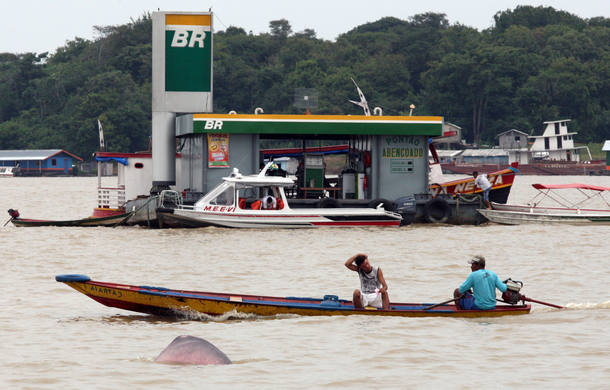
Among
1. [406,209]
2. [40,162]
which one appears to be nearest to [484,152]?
[40,162]

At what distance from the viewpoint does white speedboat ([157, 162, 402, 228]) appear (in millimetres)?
32688

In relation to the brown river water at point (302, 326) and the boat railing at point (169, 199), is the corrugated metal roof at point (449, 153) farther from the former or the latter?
the brown river water at point (302, 326)

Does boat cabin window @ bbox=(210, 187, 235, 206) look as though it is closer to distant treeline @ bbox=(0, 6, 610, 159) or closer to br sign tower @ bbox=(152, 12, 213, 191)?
br sign tower @ bbox=(152, 12, 213, 191)

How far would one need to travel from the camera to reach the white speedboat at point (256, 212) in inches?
1287

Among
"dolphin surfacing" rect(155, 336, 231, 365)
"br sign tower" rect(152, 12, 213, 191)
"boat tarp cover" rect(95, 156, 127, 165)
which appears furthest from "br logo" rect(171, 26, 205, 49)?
"dolphin surfacing" rect(155, 336, 231, 365)

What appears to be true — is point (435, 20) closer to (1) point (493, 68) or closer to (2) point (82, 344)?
(1) point (493, 68)

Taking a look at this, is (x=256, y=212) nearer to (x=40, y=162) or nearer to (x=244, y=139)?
(x=244, y=139)

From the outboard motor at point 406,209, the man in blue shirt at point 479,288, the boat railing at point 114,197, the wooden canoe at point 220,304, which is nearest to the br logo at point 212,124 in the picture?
the boat railing at point 114,197

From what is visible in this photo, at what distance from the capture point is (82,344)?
15883 millimetres

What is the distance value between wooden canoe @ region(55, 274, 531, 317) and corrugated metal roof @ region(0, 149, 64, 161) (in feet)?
368

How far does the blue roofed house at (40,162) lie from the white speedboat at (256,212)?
317ft

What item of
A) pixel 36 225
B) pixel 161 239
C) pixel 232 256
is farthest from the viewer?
pixel 36 225

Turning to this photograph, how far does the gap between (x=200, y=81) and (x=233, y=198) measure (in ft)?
24.4

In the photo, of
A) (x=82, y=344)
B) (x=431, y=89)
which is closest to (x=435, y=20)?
(x=431, y=89)
